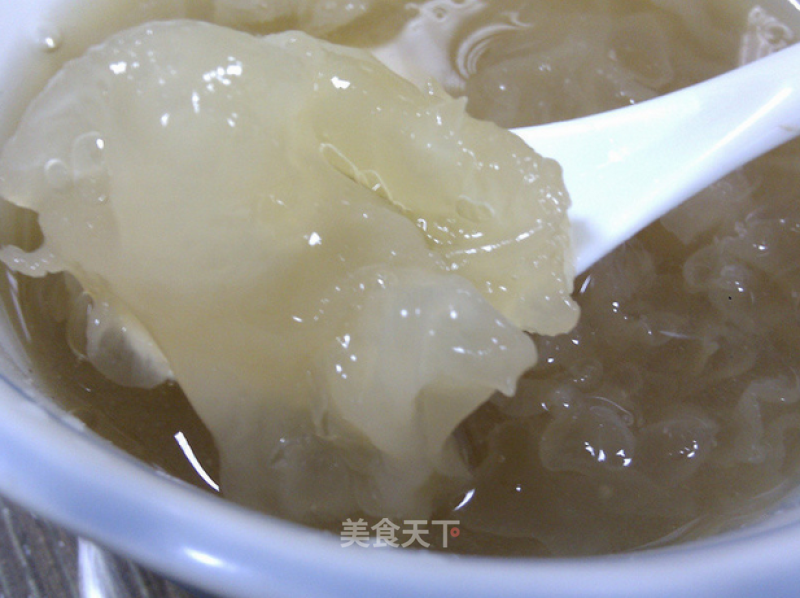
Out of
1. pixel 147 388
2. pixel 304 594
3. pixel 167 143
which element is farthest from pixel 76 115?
pixel 304 594

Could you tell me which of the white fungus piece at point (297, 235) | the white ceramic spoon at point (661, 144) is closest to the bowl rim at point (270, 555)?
the white fungus piece at point (297, 235)

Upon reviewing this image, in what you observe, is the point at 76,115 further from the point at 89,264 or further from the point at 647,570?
the point at 647,570

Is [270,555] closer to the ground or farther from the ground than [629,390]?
farther from the ground

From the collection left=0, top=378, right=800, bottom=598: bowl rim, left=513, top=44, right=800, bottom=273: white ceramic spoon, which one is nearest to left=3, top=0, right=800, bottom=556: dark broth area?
left=513, top=44, right=800, bottom=273: white ceramic spoon

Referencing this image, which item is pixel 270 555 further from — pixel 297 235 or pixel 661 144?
pixel 661 144

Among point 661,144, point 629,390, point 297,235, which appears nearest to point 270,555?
point 297,235

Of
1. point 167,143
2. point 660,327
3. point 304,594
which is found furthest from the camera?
point 660,327
